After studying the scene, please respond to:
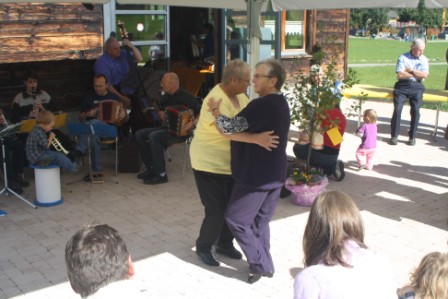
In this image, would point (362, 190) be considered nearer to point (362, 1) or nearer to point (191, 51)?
point (362, 1)

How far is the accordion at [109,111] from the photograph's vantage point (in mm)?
7137

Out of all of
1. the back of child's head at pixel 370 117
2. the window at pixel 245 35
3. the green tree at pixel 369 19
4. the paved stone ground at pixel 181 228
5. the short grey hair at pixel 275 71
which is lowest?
the paved stone ground at pixel 181 228

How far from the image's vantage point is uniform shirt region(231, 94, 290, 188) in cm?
382

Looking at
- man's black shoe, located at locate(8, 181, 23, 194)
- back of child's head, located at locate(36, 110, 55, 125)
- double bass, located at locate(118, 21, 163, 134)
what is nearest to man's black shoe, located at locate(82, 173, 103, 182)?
man's black shoe, located at locate(8, 181, 23, 194)

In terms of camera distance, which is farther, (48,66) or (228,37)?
(228,37)

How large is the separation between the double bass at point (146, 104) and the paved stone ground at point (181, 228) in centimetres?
69

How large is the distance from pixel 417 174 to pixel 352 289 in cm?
557

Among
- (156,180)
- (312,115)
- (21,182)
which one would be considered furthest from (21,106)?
(312,115)

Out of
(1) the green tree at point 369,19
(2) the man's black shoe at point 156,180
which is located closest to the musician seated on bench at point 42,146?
(2) the man's black shoe at point 156,180

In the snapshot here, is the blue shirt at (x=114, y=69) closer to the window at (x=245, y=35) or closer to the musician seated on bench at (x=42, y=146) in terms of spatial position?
the musician seated on bench at (x=42, y=146)

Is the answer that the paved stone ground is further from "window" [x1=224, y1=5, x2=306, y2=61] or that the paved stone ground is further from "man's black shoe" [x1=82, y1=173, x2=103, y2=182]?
"window" [x1=224, y1=5, x2=306, y2=61]

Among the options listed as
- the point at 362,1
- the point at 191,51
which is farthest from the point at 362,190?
the point at 191,51

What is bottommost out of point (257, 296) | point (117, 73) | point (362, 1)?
point (257, 296)

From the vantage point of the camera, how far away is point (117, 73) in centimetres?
830
